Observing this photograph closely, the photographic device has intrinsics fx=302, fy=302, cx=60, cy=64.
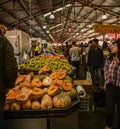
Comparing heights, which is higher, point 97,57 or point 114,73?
point 97,57

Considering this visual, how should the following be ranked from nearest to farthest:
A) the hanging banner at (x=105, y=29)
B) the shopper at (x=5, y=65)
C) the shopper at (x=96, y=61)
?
the shopper at (x=5, y=65)
the shopper at (x=96, y=61)
the hanging banner at (x=105, y=29)

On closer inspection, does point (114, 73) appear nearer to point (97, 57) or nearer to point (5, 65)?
point (5, 65)

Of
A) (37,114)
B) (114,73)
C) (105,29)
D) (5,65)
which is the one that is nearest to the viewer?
(5,65)

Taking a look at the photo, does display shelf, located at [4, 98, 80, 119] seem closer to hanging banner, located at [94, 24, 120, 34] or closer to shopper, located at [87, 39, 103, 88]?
shopper, located at [87, 39, 103, 88]

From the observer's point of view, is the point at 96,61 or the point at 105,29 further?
the point at 105,29

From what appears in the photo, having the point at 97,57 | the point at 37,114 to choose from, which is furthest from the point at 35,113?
the point at 97,57

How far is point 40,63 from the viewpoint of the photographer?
6707mm

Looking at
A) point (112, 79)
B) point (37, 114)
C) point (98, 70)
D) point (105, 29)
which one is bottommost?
point (37, 114)

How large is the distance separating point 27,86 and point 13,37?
8149 mm

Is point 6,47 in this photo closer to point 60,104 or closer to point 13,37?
point 60,104

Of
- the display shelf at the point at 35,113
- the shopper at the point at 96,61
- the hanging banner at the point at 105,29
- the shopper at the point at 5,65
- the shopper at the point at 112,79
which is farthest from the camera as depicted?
the hanging banner at the point at 105,29

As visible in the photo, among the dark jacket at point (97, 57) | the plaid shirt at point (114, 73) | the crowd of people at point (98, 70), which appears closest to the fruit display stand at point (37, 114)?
the crowd of people at point (98, 70)

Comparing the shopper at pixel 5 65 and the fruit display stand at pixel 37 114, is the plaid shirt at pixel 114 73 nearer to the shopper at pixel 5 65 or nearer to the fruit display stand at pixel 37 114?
the fruit display stand at pixel 37 114

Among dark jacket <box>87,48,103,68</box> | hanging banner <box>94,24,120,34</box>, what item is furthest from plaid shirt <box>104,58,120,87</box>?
hanging banner <box>94,24,120,34</box>
